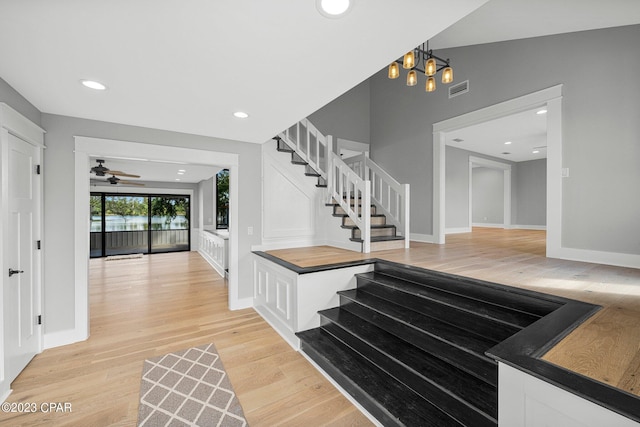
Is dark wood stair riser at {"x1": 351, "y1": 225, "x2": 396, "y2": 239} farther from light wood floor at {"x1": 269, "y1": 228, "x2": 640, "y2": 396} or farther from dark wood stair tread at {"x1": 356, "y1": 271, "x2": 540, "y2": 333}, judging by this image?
dark wood stair tread at {"x1": 356, "y1": 271, "x2": 540, "y2": 333}

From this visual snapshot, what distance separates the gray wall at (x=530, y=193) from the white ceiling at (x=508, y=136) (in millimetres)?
524

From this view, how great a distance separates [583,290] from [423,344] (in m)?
1.39

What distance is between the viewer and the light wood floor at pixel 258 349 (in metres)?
1.39

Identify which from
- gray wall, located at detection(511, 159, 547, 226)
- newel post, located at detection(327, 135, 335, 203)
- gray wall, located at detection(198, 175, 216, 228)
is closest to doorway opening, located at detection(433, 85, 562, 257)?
newel post, located at detection(327, 135, 335, 203)

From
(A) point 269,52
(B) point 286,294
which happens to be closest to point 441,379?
(B) point 286,294

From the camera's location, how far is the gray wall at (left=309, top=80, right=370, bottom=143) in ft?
21.0

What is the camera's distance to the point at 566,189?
3.51 metres

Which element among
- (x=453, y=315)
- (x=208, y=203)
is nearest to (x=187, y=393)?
(x=453, y=315)

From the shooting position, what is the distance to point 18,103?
2273 millimetres

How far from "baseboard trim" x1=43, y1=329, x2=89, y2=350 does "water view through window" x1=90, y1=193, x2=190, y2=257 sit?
699cm

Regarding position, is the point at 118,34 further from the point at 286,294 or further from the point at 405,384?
the point at 405,384

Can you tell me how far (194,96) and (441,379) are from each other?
117 inches

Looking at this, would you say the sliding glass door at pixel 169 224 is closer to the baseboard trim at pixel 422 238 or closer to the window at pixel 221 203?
the window at pixel 221 203

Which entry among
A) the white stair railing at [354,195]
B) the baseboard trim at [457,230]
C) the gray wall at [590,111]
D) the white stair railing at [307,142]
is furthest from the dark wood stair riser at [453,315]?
the baseboard trim at [457,230]
